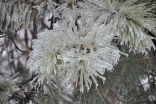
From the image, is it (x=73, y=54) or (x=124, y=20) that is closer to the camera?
(x=73, y=54)

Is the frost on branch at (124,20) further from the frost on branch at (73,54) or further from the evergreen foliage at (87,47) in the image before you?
the frost on branch at (73,54)

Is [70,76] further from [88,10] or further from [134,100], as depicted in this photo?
[134,100]

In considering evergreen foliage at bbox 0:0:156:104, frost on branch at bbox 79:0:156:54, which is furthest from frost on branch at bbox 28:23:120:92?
frost on branch at bbox 79:0:156:54

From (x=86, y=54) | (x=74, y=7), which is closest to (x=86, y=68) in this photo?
(x=86, y=54)

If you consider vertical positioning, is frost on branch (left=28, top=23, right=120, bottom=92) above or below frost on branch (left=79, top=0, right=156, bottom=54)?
below

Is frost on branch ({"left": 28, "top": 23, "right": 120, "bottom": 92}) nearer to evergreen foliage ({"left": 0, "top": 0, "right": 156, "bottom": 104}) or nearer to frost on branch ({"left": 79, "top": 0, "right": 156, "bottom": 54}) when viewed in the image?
evergreen foliage ({"left": 0, "top": 0, "right": 156, "bottom": 104})

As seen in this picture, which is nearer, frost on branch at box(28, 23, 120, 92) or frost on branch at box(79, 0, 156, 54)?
frost on branch at box(28, 23, 120, 92)

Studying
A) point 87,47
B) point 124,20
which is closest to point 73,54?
point 87,47

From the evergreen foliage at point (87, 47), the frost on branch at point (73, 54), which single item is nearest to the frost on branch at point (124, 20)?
the evergreen foliage at point (87, 47)

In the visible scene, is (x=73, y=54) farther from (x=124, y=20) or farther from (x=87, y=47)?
(x=124, y=20)
